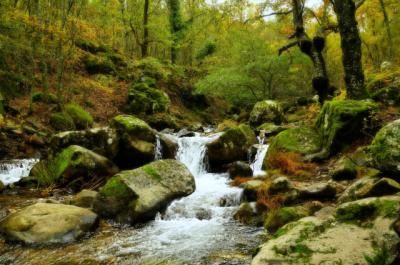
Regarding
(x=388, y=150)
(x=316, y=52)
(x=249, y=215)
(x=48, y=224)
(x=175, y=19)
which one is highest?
(x=175, y=19)

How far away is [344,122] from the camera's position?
30.0 feet

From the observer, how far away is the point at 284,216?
6234 millimetres

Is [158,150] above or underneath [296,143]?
underneath

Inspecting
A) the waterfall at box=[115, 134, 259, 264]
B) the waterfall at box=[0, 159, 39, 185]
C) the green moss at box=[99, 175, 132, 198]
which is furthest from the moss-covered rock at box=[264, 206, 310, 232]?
the waterfall at box=[0, 159, 39, 185]

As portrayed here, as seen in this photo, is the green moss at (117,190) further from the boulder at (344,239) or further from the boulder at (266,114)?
the boulder at (266,114)

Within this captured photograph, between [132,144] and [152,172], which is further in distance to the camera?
[132,144]

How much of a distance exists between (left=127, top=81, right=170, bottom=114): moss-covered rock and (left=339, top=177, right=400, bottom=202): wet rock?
1583cm

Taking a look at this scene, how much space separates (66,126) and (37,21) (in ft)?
13.6

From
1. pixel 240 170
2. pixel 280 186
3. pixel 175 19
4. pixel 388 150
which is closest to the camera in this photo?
pixel 388 150

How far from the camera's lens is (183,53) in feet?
119

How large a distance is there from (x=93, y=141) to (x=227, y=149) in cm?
421

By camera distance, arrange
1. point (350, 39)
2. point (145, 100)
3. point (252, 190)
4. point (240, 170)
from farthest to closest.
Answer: point (145, 100) < point (240, 170) < point (350, 39) < point (252, 190)

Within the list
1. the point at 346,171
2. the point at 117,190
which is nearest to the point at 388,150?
the point at 346,171

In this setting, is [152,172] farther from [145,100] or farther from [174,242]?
[145,100]
